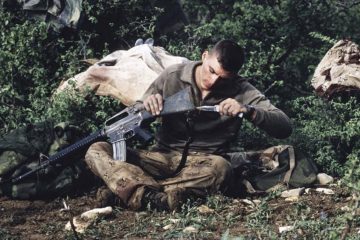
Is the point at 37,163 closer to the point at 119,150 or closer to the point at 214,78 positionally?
the point at 119,150

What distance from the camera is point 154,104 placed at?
529cm

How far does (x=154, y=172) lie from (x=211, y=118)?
23.7 inches

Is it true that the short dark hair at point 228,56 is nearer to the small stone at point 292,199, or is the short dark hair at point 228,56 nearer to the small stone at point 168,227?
the small stone at point 292,199

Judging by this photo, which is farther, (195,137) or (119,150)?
(195,137)

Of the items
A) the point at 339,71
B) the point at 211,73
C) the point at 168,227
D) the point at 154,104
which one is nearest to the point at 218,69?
the point at 211,73

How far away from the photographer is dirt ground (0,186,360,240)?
460 cm

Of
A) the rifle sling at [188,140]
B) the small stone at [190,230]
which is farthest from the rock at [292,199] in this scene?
the small stone at [190,230]

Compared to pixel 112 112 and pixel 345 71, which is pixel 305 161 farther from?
pixel 112 112

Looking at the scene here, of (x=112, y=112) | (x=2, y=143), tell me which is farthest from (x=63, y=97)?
(x=2, y=143)

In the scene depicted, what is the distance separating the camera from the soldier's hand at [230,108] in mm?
5074

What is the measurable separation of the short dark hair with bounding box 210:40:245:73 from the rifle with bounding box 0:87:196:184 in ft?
1.05

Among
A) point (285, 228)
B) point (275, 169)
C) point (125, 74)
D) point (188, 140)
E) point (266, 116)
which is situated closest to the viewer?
point (285, 228)

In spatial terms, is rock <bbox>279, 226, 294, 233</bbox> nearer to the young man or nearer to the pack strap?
the young man

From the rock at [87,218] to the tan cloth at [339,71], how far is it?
2.53 meters
